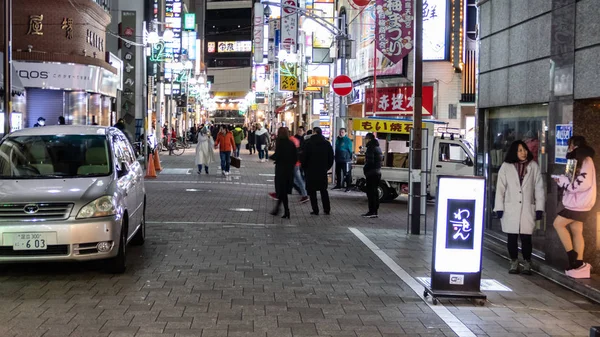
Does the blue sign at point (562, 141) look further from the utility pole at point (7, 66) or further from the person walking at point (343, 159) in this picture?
the utility pole at point (7, 66)

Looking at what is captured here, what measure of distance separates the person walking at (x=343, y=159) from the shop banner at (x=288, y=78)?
19.0m

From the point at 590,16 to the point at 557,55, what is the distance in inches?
33.8

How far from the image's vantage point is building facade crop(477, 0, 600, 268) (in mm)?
9422

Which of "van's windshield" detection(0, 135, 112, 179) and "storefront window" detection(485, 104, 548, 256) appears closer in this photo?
"van's windshield" detection(0, 135, 112, 179)

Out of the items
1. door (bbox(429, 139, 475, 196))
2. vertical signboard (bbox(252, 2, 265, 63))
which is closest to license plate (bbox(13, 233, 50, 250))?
door (bbox(429, 139, 475, 196))

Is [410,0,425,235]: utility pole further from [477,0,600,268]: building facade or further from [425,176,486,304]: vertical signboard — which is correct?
[425,176,486,304]: vertical signboard

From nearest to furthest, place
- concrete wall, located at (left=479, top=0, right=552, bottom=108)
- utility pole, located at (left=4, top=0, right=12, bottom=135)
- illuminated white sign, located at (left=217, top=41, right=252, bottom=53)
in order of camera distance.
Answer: concrete wall, located at (left=479, top=0, right=552, bottom=108), utility pole, located at (left=4, top=0, right=12, bottom=135), illuminated white sign, located at (left=217, top=41, right=252, bottom=53)

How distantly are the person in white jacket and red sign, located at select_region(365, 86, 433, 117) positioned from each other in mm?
18313

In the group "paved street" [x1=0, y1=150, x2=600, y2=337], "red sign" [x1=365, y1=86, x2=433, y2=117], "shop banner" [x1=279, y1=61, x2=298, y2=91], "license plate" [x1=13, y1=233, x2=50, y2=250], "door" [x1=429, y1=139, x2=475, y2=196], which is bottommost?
"paved street" [x1=0, y1=150, x2=600, y2=337]

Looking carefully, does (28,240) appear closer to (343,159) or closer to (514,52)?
(514,52)

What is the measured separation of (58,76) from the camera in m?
30.5

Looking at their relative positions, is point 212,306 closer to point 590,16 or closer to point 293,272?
point 293,272

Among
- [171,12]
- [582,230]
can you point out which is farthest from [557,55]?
[171,12]

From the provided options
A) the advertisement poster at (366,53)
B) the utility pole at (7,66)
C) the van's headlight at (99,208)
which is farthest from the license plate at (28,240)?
the advertisement poster at (366,53)
